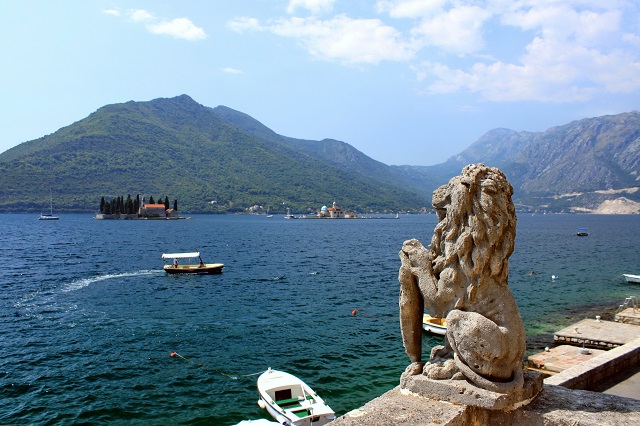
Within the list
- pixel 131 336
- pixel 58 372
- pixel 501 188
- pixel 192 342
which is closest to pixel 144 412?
pixel 58 372

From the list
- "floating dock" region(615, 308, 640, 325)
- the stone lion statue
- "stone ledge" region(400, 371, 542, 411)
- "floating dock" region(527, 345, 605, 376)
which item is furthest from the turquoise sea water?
the stone lion statue

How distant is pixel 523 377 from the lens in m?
5.57

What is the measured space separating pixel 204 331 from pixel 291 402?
1119 centimetres

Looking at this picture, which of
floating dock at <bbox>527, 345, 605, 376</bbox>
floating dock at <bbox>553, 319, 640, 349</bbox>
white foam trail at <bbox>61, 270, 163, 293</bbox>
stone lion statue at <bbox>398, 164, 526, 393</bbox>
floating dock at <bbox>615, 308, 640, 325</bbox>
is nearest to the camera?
stone lion statue at <bbox>398, 164, 526, 393</bbox>

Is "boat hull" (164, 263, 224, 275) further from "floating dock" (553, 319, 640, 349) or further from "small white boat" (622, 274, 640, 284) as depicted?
"small white boat" (622, 274, 640, 284)

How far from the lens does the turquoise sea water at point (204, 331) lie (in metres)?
16.8

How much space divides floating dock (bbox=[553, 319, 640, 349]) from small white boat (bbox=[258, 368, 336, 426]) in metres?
13.0

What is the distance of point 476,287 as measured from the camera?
562 cm

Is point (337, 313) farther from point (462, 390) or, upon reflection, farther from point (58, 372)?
point (462, 390)

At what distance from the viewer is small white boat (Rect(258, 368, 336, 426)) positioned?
14320mm

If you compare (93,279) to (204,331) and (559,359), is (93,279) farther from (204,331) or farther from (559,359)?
(559,359)

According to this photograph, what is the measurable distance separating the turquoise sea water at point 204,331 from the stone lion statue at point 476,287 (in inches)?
447

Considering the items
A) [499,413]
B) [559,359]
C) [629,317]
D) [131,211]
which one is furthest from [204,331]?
[131,211]

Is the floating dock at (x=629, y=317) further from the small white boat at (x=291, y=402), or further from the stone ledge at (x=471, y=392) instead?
the stone ledge at (x=471, y=392)
